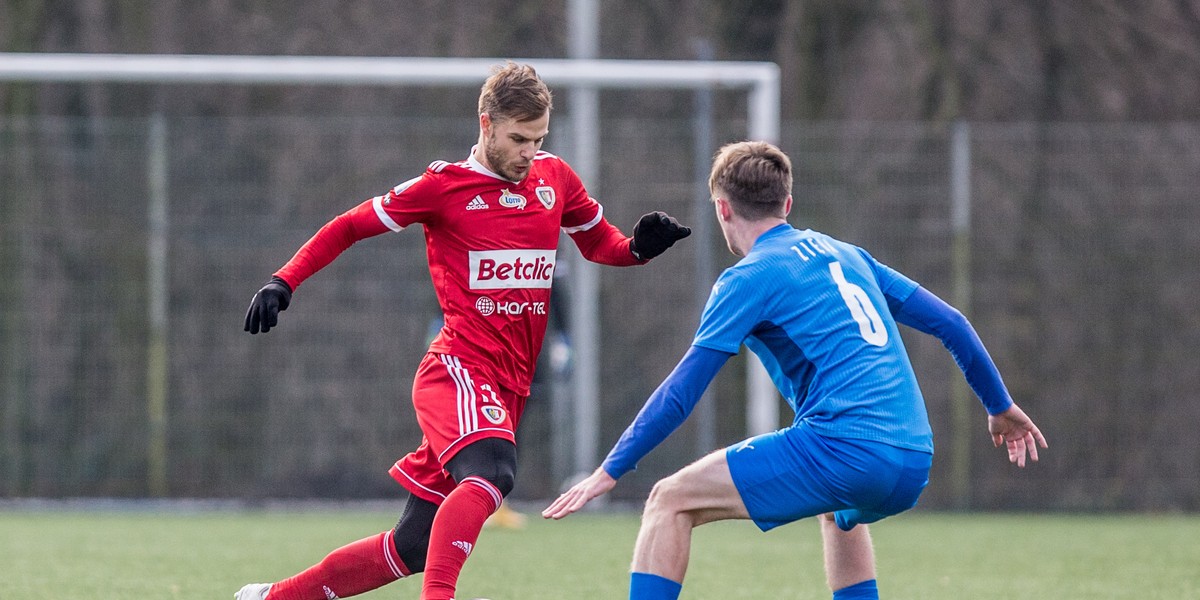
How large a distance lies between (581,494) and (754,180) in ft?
3.18

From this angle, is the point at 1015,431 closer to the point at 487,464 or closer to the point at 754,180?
the point at 754,180

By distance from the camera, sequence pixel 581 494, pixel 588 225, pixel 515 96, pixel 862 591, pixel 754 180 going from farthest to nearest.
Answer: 1. pixel 588 225
2. pixel 515 96
3. pixel 862 591
4. pixel 754 180
5. pixel 581 494

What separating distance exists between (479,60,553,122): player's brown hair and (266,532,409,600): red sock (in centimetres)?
133

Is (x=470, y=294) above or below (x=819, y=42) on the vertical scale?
below

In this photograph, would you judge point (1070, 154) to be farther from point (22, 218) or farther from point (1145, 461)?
point (22, 218)

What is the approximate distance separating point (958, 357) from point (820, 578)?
8.54 feet

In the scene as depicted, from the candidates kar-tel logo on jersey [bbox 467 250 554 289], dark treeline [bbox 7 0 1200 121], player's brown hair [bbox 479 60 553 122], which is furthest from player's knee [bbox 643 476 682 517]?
dark treeline [bbox 7 0 1200 121]

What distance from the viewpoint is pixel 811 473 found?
3.71 meters

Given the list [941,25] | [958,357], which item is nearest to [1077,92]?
[941,25]

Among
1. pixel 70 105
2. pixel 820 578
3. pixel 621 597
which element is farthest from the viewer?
pixel 70 105

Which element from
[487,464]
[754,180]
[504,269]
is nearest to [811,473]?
[754,180]

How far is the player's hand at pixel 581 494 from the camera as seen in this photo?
351cm

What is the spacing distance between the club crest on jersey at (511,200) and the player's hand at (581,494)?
1261 mm

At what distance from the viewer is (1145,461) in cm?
1041
